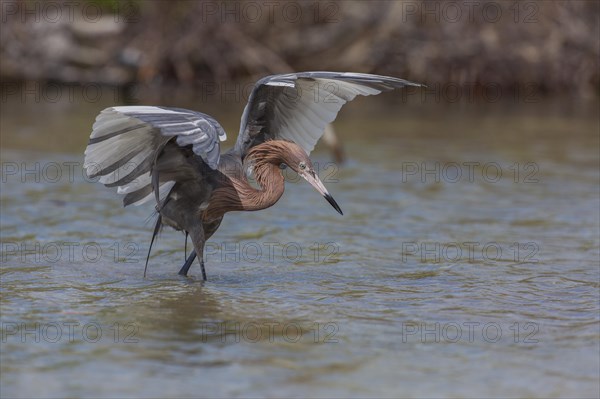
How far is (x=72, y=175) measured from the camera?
37.8 ft

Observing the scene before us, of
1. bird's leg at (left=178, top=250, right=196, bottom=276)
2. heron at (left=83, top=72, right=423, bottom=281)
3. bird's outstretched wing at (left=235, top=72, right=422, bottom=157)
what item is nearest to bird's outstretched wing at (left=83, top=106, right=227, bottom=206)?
Result: heron at (left=83, top=72, right=423, bottom=281)

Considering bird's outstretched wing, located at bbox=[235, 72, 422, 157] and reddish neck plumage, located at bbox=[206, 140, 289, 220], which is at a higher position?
bird's outstretched wing, located at bbox=[235, 72, 422, 157]

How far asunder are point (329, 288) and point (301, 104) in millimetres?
1475

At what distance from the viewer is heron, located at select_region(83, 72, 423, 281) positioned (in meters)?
6.51

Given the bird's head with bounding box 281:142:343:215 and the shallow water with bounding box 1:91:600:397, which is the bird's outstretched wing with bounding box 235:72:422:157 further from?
the shallow water with bounding box 1:91:600:397

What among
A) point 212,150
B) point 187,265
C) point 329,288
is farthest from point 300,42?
point 212,150

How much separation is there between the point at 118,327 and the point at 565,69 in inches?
596

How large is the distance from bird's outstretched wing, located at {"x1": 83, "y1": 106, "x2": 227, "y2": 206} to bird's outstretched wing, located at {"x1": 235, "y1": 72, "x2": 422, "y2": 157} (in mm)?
696

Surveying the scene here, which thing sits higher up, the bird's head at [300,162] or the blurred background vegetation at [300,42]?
the blurred background vegetation at [300,42]

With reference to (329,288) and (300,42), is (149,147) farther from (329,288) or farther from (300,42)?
(300,42)

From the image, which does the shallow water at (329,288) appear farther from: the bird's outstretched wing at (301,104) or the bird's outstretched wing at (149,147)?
the bird's outstretched wing at (301,104)

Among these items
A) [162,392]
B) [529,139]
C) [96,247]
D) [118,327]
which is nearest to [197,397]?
[162,392]

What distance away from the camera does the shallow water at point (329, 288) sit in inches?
212

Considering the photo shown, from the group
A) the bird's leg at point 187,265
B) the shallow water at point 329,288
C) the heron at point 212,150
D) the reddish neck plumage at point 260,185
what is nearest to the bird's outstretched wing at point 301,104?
the heron at point 212,150
